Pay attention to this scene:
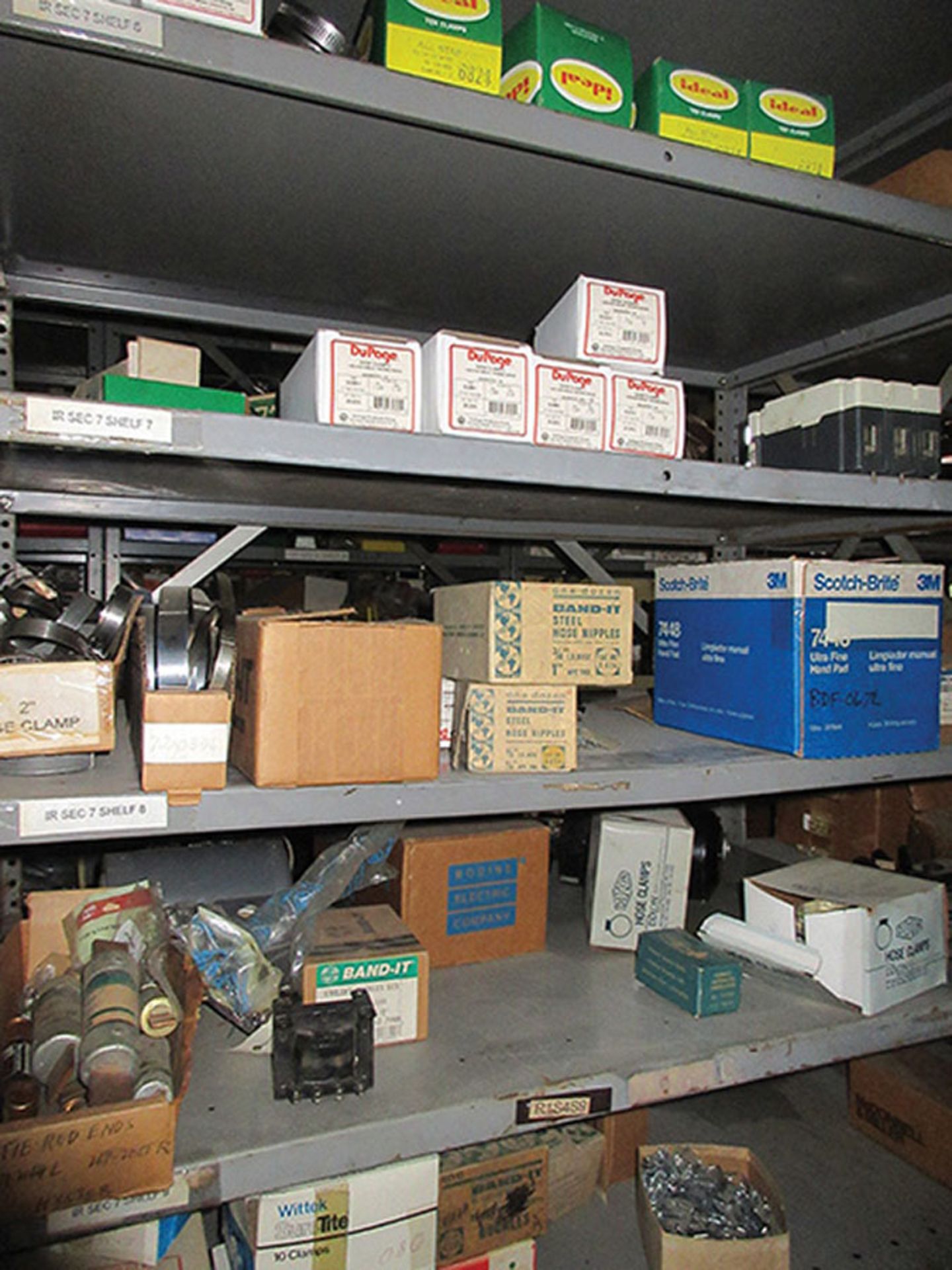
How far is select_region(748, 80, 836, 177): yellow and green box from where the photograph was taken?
1.06 meters

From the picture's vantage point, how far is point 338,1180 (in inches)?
38.8

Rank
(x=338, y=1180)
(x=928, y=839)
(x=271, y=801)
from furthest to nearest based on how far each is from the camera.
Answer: (x=928, y=839) → (x=338, y=1180) → (x=271, y=801)

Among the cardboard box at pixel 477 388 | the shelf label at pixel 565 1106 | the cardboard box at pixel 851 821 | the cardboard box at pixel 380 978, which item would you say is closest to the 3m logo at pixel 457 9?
the cardboard box at pixel 477 388

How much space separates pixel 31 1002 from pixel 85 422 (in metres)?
0.77

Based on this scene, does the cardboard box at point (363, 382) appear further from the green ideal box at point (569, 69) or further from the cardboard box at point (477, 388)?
the green ideal box at point (569, 69)

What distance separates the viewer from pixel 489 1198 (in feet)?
4.63

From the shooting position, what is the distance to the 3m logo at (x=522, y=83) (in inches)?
36.9

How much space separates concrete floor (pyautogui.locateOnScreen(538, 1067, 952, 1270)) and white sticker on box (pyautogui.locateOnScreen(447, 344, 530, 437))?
155 centimetres

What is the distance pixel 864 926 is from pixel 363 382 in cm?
110

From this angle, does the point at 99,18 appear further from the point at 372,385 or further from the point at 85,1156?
the point at 85,1156

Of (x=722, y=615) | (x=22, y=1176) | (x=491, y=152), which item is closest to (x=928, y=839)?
(x=722, y=615)

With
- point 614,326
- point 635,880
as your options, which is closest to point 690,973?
point 635,880

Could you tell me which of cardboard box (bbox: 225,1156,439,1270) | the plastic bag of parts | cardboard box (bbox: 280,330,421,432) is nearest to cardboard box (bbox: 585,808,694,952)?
the plastic bag of parts

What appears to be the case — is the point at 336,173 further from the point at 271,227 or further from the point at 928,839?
Answer: the point at 928,839
